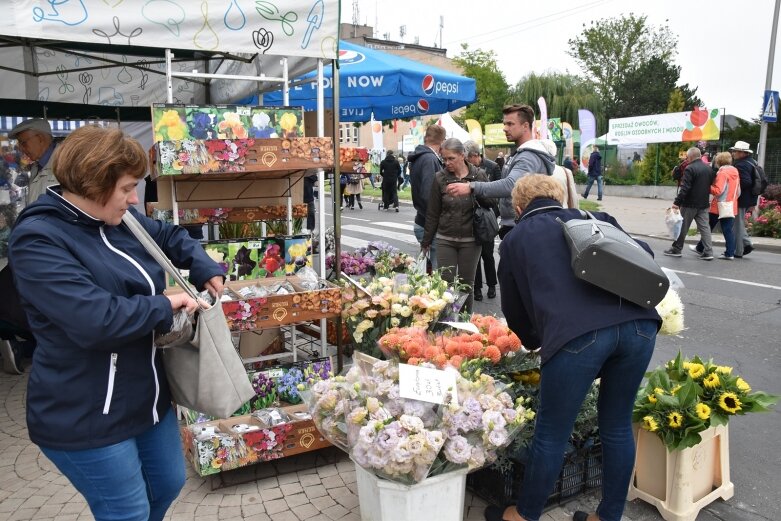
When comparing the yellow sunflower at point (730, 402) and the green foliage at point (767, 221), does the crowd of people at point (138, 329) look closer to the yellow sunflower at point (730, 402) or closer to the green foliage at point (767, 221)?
the yellow sunflower at point (730, 402)

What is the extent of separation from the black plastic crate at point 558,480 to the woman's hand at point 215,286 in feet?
5.38

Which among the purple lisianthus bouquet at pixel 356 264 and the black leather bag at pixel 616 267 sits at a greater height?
the black leather bag at pixel 616 267

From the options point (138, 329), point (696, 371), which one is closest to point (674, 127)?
point (696, 371)

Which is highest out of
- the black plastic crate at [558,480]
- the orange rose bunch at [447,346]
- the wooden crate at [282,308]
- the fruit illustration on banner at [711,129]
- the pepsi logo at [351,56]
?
the pepsi logo at [351,56]

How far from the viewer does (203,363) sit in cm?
205

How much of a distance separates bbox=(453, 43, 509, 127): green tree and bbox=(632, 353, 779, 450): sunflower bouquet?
34.0 meters

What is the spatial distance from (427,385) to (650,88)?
4758cm

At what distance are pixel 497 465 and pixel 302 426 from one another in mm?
1086

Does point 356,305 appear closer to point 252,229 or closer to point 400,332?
point 400,332

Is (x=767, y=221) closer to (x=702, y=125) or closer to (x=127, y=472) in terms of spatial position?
(x=702, y=125)

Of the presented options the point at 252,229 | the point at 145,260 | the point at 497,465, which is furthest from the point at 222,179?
the point at 497,465

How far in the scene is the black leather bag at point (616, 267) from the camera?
239 cm

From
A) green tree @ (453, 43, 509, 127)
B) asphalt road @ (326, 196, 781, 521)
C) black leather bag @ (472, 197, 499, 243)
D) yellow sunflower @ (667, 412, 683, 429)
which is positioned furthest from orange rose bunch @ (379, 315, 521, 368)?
green tree @ (453, 43, 509, 127)

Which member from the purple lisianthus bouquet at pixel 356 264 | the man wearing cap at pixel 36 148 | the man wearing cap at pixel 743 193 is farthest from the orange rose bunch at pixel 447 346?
the man wearing cap at pixel 743 193
